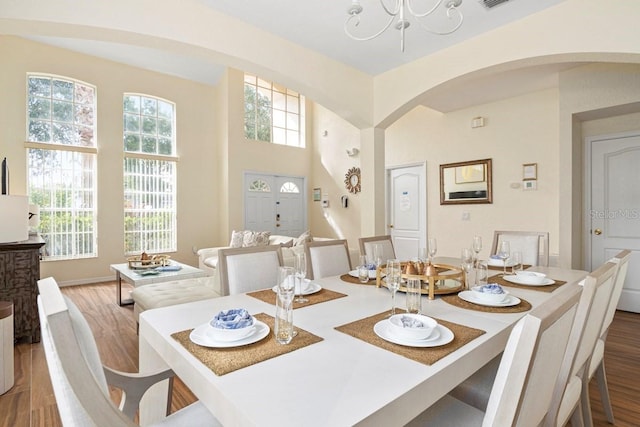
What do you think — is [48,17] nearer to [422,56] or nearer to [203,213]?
[422,56]

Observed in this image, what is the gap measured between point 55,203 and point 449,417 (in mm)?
6133

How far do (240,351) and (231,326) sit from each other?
0.31 feet

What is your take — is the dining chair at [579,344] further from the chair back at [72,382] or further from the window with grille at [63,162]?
the window with grille at [63,162]

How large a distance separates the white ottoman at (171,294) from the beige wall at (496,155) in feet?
11.9

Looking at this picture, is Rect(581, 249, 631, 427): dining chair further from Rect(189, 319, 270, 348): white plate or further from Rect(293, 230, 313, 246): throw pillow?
Rect(293, 230, 313, 246): throw pillow

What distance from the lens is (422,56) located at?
3.34 m

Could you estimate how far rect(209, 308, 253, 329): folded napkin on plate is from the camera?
1082mm

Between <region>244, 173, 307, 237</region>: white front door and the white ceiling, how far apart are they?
3714 mm

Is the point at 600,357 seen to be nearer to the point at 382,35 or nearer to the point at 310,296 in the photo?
the point at 310,296

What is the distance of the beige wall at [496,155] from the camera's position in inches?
163

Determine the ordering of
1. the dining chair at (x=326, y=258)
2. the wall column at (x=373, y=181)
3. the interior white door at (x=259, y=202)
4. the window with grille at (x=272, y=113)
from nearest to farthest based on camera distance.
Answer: the dining chair at (x=326, y=258) < the wall column at (x=373, y=181) < the interior white door at (x=259, y=202) < the window with grille at (x=272, y=113)

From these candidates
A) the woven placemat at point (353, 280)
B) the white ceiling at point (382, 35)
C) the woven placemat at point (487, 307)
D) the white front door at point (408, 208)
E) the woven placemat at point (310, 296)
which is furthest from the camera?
the white front door at point (408, 208)

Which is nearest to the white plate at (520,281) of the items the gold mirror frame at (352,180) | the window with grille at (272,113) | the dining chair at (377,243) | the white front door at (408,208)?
the dining chair at (377,243)

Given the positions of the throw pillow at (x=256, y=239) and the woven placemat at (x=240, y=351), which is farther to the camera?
the throw pillow at (x=256, y=239)
